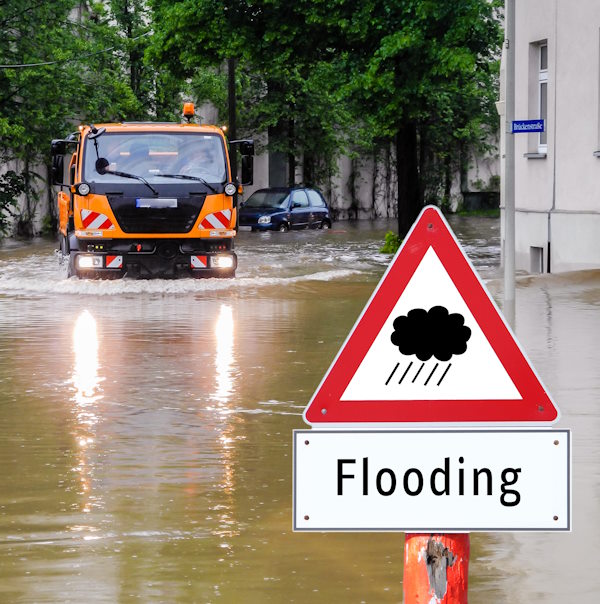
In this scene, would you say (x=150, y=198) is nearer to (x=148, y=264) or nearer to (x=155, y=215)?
(x=155, y=215)

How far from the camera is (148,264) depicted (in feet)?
75.0

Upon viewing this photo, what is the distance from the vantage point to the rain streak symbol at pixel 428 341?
363 centimetres

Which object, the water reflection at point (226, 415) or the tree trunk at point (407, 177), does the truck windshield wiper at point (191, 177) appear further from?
the tree trunk at point (407, 177)

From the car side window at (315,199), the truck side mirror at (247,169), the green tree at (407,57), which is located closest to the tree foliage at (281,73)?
the green tree at (407,57)

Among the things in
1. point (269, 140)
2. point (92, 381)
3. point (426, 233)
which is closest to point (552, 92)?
point (92, 381)

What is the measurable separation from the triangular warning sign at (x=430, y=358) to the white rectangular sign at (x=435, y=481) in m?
0.06

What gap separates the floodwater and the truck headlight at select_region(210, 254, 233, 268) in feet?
7.22

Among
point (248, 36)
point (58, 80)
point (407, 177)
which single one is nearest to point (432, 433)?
point (248, 36)

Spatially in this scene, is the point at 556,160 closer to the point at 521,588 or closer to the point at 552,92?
the point at 552,92

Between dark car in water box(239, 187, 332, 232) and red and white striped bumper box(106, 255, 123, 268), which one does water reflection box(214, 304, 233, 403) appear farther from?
dark car in water box(239, 187, 332, 232)

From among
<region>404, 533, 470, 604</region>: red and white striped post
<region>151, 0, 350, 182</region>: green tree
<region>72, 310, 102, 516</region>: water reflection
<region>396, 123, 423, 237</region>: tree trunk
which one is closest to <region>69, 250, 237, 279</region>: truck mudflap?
<region>72, 310, 102, 516</region>: water reflection

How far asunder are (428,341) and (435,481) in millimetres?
348

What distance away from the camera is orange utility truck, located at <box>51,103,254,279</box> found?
2245 centimetres

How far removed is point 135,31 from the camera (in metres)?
46.0
